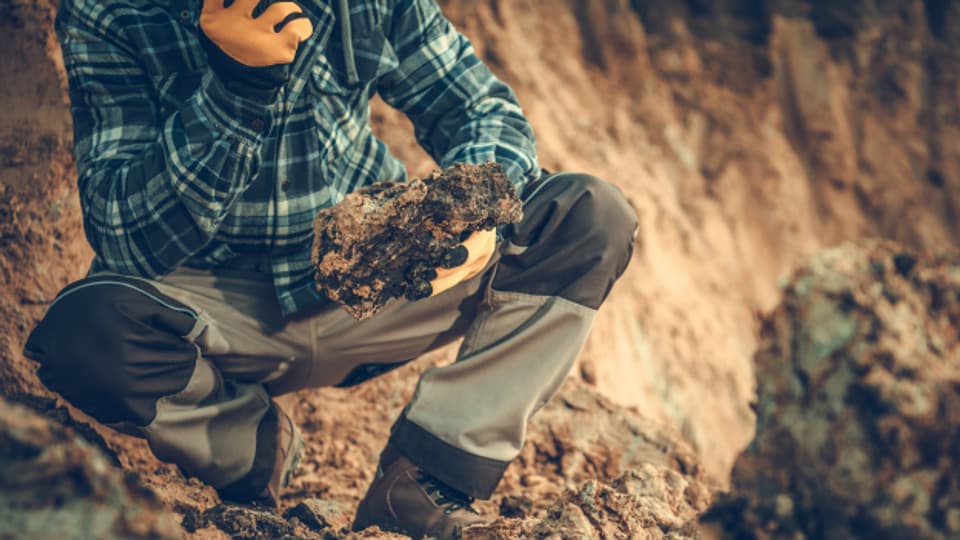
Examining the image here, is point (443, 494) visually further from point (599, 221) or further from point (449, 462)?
point (599, 221)

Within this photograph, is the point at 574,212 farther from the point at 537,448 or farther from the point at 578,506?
the point at 537,448

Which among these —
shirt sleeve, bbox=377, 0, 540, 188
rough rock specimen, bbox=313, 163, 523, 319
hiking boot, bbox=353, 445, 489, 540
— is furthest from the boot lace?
shirt sleeve, bbox=377, 0, 540, 188

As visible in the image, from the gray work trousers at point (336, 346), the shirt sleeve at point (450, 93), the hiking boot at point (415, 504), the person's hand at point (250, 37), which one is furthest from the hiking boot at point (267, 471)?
the person's hand at point (250, 37)

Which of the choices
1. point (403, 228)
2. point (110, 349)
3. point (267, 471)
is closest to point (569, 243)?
point (403, 228)

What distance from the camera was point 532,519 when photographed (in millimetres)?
1882

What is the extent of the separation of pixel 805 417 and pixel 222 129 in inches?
56.0

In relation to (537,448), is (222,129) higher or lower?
higher

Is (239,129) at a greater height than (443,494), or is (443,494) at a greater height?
(239,129)

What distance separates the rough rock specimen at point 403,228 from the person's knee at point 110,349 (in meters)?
0.33

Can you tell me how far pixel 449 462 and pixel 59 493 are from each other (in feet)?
2.97

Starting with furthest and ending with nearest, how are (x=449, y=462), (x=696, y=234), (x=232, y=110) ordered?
1. (x=696, y=234)
2. (x=449, y=462)
3. (x=232, y=110)

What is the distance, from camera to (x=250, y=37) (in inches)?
58.9

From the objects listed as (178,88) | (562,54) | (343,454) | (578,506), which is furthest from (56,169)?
(562,54)

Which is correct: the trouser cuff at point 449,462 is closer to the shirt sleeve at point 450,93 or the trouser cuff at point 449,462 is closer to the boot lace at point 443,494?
the boot lace at point 443,494
